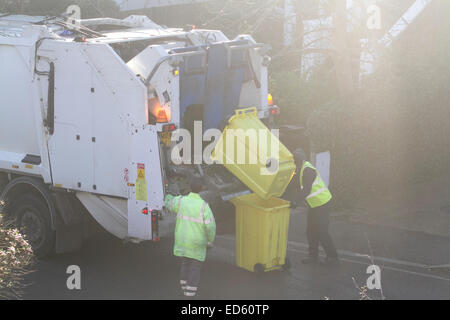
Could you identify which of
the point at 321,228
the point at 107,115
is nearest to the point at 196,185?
the point at 107,115

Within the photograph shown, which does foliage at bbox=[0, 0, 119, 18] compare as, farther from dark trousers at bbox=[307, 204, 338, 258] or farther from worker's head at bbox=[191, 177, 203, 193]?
worker's head at bbox=[191, 177, 203, 193]

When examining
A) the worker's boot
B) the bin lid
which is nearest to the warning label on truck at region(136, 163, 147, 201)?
the bin lid

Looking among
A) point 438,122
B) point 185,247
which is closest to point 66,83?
point 185,247

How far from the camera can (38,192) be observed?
315 inches

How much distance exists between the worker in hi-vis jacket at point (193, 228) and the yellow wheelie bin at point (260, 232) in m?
0.74

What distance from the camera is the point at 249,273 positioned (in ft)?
24.8

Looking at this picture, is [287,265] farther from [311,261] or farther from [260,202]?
[260,202]

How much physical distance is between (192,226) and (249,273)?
1.34 metres

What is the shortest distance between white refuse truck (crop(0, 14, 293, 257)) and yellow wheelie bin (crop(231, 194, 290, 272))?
256mm

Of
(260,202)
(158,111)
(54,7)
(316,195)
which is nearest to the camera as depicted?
(158,111)

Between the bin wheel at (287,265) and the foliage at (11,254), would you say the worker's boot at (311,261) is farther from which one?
the foliage at (11,254)

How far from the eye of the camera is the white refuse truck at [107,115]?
6875mm

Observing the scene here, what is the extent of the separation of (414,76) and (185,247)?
624 cm
